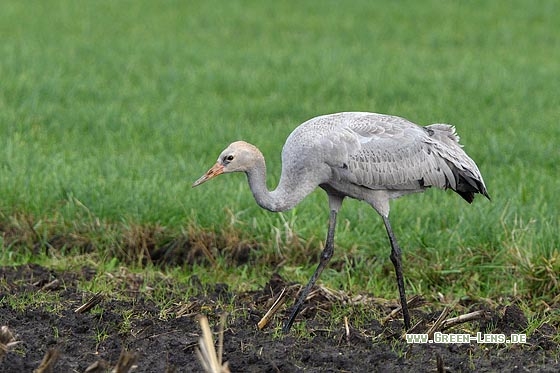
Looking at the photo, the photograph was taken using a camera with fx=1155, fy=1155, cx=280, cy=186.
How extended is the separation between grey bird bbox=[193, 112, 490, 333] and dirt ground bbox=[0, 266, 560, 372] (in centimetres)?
30

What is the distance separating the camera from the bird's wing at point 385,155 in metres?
6.79

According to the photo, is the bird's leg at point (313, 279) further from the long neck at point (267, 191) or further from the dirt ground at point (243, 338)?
the long neck at point (267, 191)

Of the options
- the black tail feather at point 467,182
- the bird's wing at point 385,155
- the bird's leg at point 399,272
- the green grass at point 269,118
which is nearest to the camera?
the bird's leg at point 399,272

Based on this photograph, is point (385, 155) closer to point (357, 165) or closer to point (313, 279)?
point (357, 165)

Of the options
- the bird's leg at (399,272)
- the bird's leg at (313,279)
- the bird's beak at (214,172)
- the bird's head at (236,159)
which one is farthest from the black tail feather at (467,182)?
the bird's beak at (214,172)

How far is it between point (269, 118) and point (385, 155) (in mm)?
5357

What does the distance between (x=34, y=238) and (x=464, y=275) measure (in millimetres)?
3118

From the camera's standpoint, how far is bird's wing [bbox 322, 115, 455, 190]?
6.79 m

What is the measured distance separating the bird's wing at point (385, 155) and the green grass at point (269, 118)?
37.9 inches

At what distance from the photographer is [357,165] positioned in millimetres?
6816

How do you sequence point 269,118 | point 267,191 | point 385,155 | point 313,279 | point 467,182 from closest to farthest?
point 267,191
point 313,279
point 385,155
point 467,182
point 269,118

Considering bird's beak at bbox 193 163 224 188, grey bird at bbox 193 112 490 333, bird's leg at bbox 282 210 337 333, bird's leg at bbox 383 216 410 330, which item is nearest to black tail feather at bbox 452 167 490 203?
grey bird at bbox 193 112 490 333

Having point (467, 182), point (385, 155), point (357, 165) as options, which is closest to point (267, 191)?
point (357, 165)

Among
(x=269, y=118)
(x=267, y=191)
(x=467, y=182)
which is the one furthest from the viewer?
(x=269, y=118)
